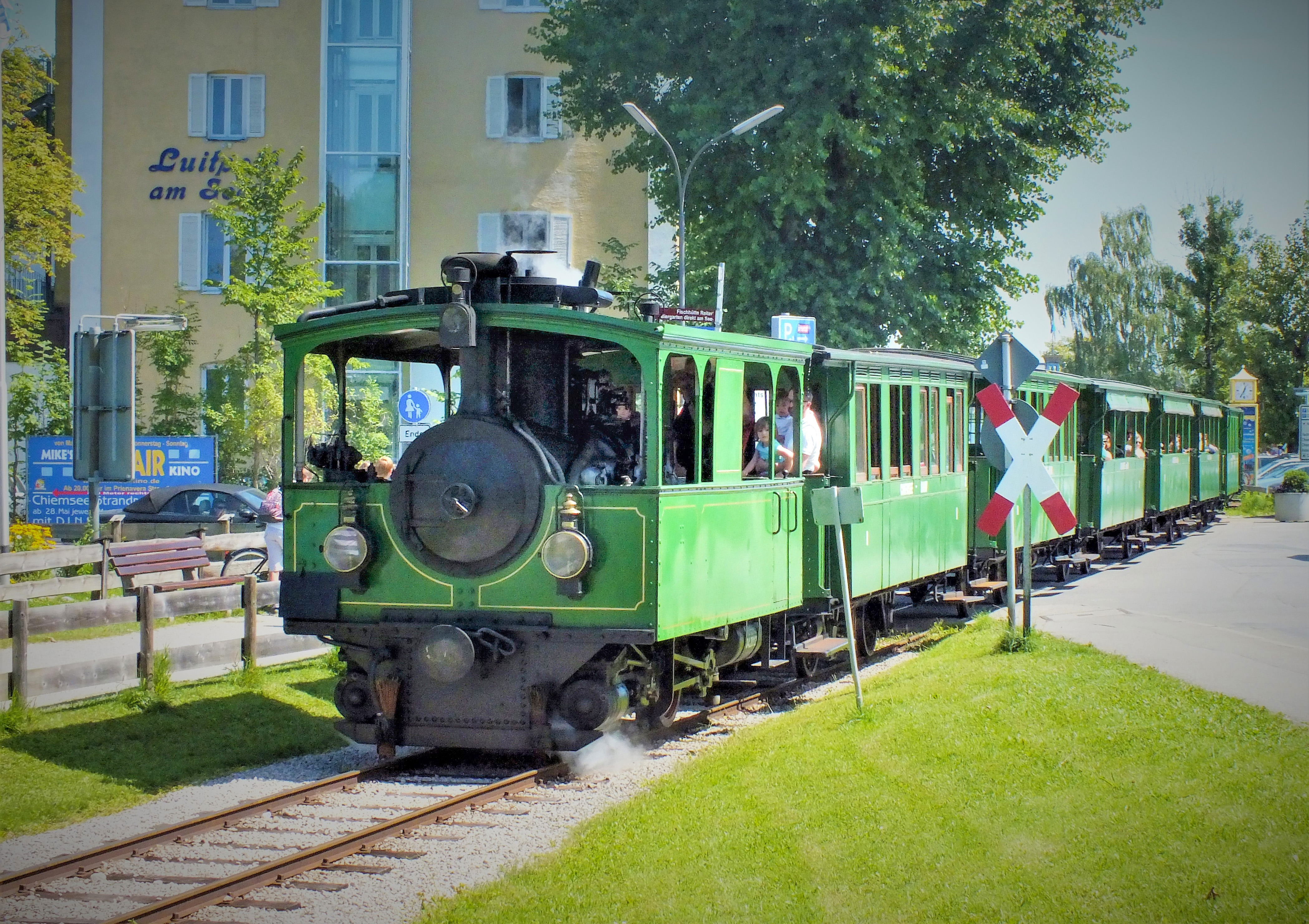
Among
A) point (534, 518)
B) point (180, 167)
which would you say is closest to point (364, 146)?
point (180, 167)

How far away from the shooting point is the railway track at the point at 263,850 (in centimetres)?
636

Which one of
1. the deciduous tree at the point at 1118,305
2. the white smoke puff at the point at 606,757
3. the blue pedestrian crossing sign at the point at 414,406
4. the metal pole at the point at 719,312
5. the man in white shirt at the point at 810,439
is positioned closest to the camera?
the white smoke puff at the point at 606,757

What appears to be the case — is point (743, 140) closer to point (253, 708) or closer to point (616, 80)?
point (616, 80)

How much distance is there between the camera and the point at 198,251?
3250 cm

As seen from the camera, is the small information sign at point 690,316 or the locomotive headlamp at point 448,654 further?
the small information sign at point 690,316

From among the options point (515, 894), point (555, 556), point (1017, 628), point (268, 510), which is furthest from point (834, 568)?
point (268, 510)

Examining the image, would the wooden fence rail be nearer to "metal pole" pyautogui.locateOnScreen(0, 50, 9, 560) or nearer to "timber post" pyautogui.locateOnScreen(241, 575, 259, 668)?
"timber post" pyautogui.locateOnScreen(241, 575, 259, 668)

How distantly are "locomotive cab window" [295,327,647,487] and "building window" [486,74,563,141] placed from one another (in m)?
23.9

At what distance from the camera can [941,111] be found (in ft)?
82.7

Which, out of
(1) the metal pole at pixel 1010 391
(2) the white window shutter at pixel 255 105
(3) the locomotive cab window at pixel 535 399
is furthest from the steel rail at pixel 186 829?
(2) the white window shutter at pixel 255 105

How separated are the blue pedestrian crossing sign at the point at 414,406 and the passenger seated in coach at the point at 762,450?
9270mm

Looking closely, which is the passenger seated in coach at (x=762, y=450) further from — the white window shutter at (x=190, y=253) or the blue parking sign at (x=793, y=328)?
the white window shutter at (x=190, y=253)

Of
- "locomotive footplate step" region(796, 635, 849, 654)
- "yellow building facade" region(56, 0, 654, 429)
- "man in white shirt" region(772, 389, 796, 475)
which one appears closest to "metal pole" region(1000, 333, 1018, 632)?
"locomotive footplate step" region(796, 635, 849, 654)

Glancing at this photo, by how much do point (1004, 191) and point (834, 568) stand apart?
17.8 metres
